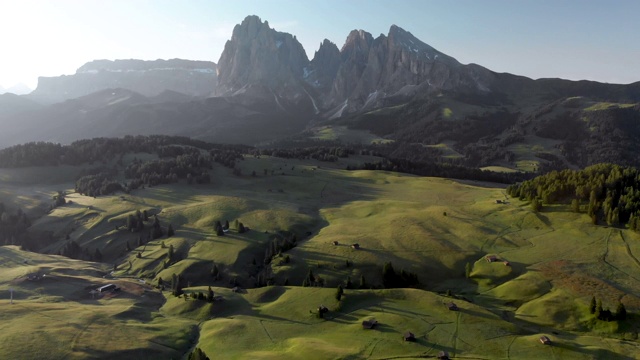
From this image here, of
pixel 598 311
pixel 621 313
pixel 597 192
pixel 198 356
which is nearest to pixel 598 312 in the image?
pixel 598 311

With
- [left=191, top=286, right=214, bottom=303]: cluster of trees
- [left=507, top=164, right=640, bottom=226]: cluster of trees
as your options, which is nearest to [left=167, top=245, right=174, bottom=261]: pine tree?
[left=191, top=286, right=214, bottom=303]: cluster of trees

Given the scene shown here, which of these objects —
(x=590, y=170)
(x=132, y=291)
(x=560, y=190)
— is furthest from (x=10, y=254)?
(x=590, y=170)

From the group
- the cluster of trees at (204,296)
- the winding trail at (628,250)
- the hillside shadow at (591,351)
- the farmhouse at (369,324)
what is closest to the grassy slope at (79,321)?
the cluster of trees at (204,296)

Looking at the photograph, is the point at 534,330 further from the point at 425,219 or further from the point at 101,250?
the point at 101,250

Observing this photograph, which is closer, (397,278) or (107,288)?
(107,288)

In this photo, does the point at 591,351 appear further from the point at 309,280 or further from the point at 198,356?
the point at 198,356

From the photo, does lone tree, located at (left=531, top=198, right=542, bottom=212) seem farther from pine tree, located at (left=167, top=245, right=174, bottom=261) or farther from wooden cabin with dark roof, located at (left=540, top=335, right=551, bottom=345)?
pine tree, located at (left=167, top=245, right=174, bottom=261)

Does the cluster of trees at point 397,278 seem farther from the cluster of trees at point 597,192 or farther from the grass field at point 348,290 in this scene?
the cluster of trees at point 597,192
